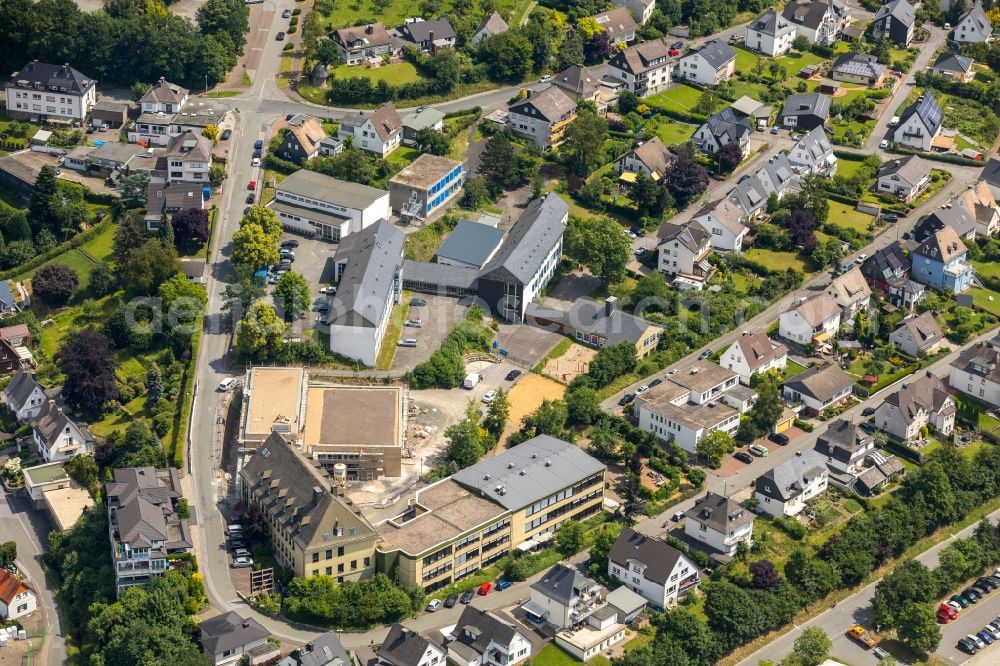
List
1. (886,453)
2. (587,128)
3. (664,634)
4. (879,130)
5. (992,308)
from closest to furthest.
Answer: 1. (664,634)
2. (886,453)
3. (992,308)
4. (587,128)
5. (879,130)

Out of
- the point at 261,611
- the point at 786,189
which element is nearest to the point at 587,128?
the point at 786,189

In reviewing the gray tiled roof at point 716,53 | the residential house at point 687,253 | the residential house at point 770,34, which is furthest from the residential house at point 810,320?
the residential house at point 770,34

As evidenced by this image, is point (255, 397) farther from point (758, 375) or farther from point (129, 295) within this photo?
point (758, 375)

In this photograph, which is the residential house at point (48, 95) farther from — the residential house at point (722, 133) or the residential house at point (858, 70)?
the residential house at point (858, 70)

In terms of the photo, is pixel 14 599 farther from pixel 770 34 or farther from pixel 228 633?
pixel 770 34

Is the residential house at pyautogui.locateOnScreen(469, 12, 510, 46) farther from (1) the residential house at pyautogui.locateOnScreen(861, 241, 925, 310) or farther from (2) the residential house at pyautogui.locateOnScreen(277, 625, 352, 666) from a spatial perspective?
(2) the residential house at pyautogui.locateOnScreen(277, 625, 352, 666)

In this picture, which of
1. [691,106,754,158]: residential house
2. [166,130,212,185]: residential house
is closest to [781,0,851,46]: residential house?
[691,106,754,158]: residential house

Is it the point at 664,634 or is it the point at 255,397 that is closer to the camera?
the point at 664,634
